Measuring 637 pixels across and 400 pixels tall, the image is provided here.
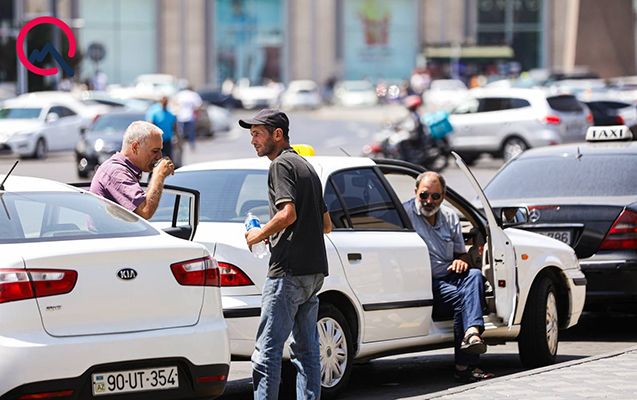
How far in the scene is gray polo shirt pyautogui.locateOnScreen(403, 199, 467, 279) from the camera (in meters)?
8.27

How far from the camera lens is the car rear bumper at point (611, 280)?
967 cm

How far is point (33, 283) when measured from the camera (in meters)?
5.54

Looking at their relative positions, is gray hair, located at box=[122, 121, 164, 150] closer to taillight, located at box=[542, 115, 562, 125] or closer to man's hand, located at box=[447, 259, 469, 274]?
man's hand, located at box=[447, 259, 469, 274]

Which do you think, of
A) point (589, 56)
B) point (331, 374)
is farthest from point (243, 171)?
point (589, 56)

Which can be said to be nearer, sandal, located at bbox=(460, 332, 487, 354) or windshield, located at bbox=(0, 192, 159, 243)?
windshield, located at bbox=(0, 192, 159, 243)

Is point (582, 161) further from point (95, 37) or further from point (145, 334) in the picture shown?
point (95, 37)

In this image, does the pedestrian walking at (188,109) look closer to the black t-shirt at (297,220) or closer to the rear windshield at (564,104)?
the rear windshield at (564,104)

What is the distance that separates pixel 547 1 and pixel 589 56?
36.3 m

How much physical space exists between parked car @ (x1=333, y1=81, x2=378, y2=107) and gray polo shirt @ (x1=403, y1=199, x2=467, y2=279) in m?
62.3

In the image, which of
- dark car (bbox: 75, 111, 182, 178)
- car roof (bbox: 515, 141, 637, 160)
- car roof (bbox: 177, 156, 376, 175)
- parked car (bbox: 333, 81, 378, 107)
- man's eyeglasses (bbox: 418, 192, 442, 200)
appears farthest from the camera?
parked car (bbox: 333, 81, 378, 107)

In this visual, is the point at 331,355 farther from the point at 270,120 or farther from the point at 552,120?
the point at 552,120

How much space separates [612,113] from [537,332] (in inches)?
1007

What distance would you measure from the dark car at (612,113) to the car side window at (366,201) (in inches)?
920

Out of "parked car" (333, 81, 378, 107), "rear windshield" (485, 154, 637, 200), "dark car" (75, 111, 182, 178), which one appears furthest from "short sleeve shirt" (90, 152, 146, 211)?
"parked car" (333, 81, 378, 107)
